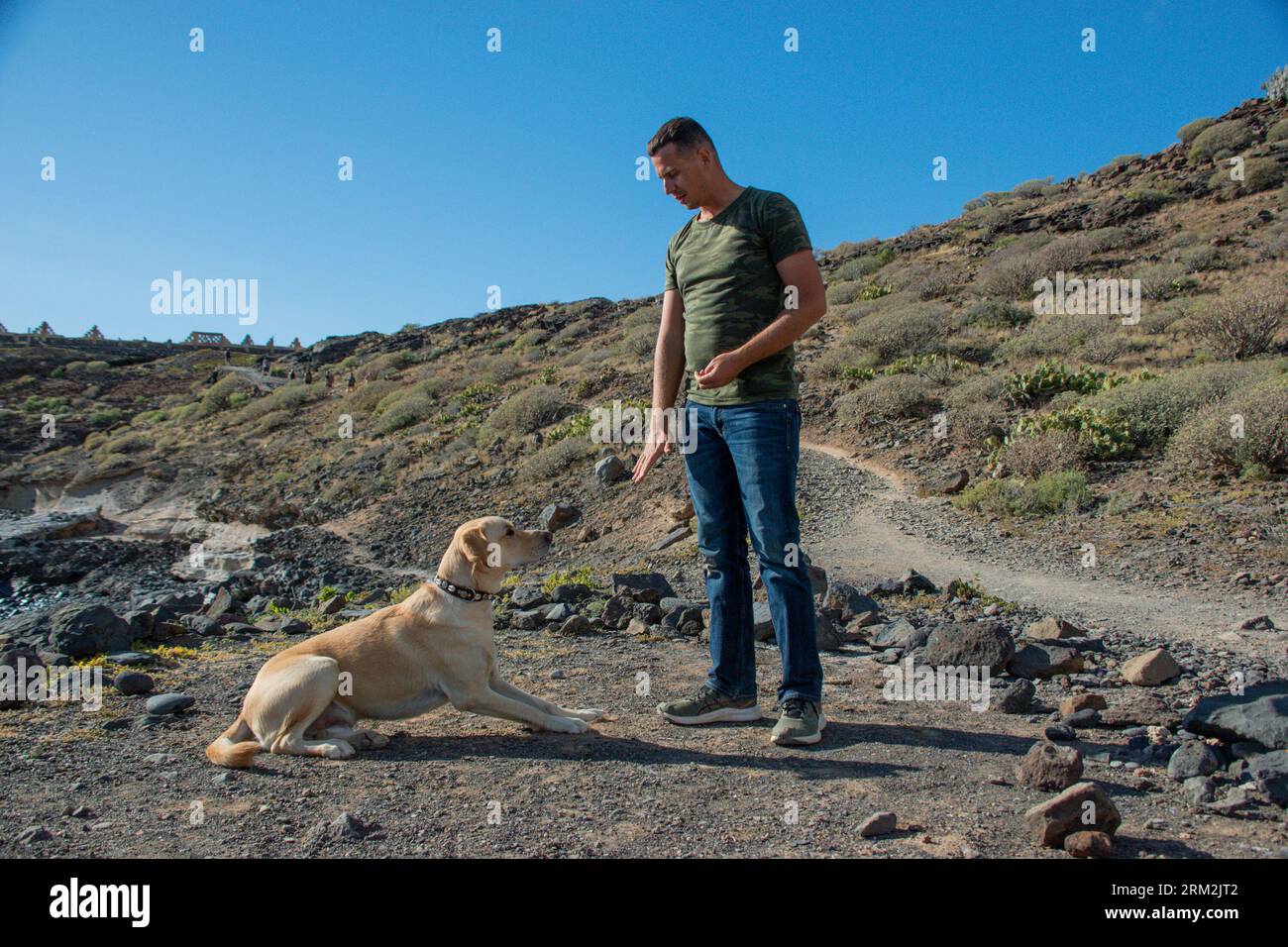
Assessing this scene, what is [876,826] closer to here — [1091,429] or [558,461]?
[1091,429]

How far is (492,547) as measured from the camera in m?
4.08

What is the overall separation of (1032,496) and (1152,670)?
234 inches

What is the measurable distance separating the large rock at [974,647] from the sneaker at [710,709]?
1.62m

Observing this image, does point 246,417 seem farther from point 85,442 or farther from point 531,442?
point 531,442

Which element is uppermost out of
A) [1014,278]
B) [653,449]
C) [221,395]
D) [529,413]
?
[1014,278]

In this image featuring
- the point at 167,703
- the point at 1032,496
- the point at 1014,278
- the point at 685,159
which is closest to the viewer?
the point at 685,159

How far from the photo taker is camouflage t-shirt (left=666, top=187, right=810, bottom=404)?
3740mm

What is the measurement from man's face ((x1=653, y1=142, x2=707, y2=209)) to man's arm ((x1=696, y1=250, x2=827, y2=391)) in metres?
0.55

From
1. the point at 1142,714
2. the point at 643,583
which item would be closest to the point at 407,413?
the point at 643,583

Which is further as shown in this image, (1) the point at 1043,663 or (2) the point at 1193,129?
(2) the point at 1193,129

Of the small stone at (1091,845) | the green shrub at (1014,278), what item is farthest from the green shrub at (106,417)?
the small stone at (1091,845)
